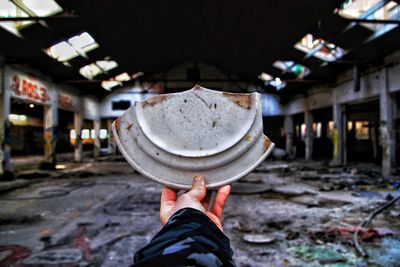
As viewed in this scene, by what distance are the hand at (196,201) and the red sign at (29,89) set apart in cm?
1067

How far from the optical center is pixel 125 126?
5.96ft

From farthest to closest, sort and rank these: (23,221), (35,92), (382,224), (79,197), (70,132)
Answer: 1. (70,132)
2. (35,92)
3. (79,197)
4. (23,221)
5. (382,224)

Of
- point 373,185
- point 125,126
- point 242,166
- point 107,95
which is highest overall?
point 107,95

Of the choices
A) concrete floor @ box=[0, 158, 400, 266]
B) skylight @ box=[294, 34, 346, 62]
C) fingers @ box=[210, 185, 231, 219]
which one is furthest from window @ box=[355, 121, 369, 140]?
fingers @ box=[210, 185, 231, 219]

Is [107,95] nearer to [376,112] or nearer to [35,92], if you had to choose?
[35,92]

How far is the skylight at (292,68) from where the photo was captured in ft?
47.9

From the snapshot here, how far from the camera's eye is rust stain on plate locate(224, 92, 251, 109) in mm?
1788

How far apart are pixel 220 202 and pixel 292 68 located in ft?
48.7

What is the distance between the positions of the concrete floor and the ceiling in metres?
4.87

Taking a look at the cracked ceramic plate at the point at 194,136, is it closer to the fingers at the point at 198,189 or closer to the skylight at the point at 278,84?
the fingers at the point at 198,189

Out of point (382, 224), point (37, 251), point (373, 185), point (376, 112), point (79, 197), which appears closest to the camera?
point (37, 251)

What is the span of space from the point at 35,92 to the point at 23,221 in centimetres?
848

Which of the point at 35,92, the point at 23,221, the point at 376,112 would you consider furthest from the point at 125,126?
the point at 376,112

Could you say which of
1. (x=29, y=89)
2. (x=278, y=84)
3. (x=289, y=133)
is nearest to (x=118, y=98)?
(x=29, y=89)
